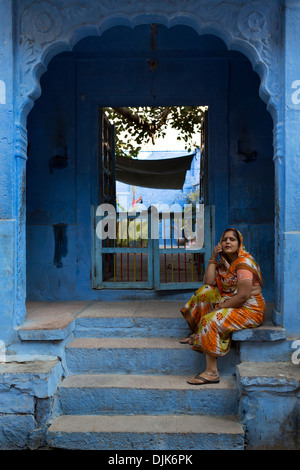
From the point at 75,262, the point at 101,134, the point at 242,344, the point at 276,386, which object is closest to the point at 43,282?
the point at 75,262

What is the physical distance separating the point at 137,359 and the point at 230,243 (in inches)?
51.8

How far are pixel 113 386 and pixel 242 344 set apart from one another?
1124mm

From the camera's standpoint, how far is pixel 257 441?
3025 mm

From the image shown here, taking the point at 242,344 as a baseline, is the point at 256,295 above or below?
above

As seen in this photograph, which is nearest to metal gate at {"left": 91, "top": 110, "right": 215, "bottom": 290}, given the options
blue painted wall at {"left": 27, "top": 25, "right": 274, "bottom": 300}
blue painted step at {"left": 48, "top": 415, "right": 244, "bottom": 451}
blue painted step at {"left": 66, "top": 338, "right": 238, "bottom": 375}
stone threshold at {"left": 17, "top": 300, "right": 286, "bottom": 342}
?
blue painted wall at {"left": 27, "top": 25, "right": 274, "bottom": 300}

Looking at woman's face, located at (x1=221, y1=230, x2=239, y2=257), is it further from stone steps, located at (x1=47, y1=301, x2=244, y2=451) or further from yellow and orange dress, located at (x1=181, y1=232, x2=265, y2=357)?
stone steps, located at (x1=47, y1=301, x2=244, y2=451)

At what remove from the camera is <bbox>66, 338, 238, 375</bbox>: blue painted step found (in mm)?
3518

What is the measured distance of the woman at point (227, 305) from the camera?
324 centimetres

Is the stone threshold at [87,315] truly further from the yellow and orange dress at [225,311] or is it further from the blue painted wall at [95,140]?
the blue painted wall at [95,140]

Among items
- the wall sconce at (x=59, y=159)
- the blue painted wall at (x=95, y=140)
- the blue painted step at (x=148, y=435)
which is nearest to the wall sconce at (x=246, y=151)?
the blue painted wall at (x=95, y=140)

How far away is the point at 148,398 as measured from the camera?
3221mm

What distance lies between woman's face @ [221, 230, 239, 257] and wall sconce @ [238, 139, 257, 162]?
1.90 metres

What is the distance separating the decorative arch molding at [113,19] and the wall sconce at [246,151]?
157 cm
